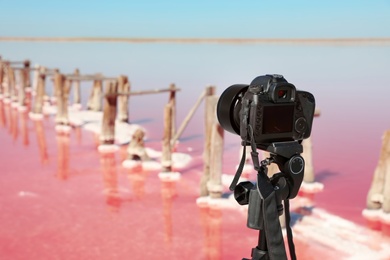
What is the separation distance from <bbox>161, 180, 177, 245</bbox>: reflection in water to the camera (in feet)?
11.2

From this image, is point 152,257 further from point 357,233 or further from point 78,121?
point 78,121

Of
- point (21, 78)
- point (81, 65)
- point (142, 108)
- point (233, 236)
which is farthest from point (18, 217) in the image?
point (81, 65)

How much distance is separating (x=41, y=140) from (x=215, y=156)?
5745mm

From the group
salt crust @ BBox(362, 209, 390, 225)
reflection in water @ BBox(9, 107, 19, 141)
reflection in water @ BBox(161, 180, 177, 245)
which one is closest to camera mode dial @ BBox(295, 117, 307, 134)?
reflection in water @ BBox(161, 180, 177, 245)

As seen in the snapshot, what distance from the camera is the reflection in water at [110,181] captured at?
7.50 meters

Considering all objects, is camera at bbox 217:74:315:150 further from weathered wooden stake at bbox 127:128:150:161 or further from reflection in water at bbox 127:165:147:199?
weathered wooden stake at bbox 127:128:150:161

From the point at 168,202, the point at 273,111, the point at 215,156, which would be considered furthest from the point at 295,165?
the point at 168,202

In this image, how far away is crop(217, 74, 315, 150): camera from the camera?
117 inches

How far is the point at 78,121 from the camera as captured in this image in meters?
13.8

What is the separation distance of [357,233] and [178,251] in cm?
231

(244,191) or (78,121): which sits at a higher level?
(244,191)

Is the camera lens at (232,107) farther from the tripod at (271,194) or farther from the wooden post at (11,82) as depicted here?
the wooden post at (11,82)

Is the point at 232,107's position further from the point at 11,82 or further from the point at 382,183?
the point at 11,82

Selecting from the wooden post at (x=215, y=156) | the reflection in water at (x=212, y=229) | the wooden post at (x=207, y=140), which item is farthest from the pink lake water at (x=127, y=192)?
the wooden post at (x=215, y=156)
